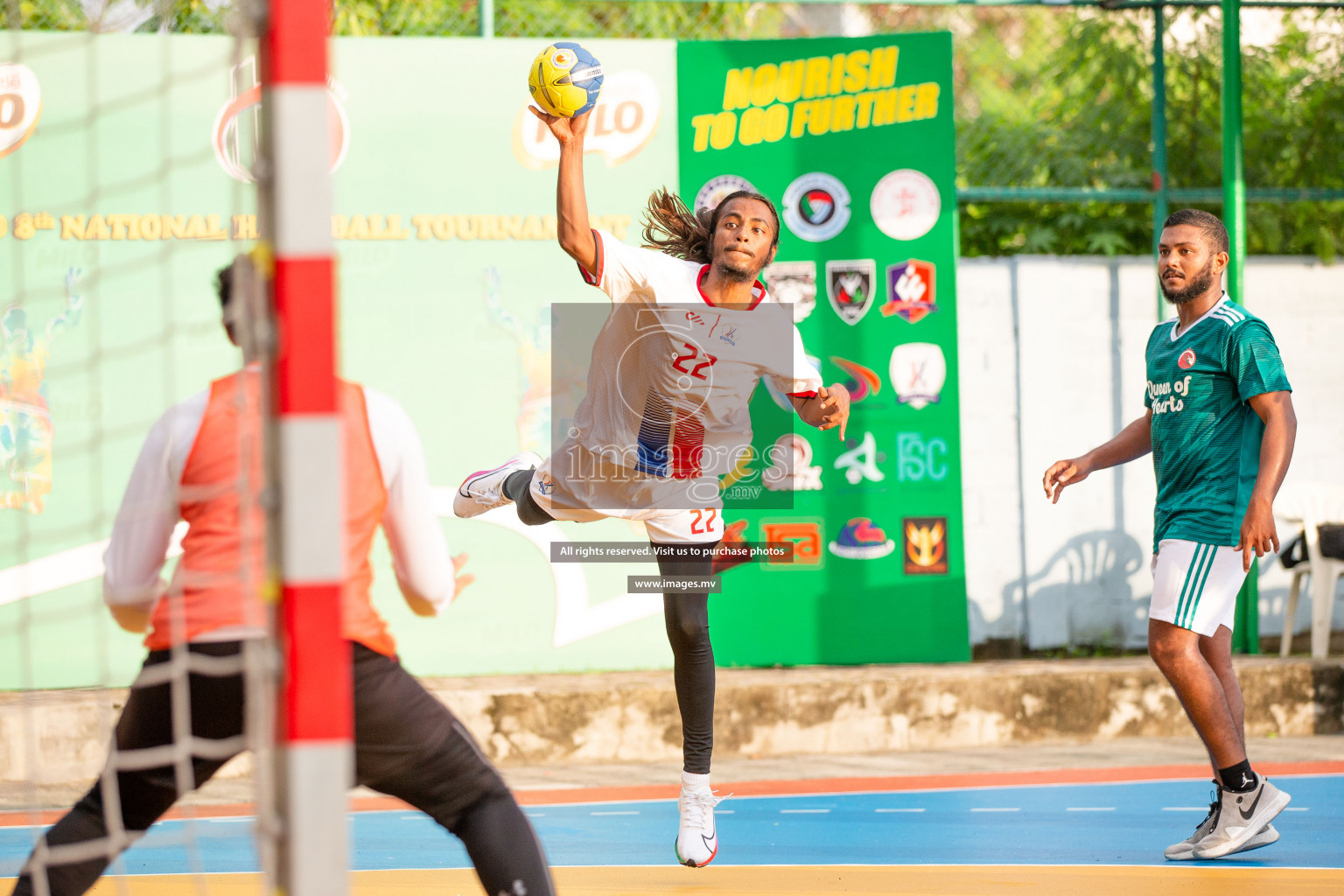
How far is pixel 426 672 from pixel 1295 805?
14.8 ft

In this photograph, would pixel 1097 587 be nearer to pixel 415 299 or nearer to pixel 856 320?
pixel 856 320

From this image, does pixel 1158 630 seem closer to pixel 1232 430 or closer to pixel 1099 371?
pixel 1232 430

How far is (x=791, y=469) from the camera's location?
26.8ft

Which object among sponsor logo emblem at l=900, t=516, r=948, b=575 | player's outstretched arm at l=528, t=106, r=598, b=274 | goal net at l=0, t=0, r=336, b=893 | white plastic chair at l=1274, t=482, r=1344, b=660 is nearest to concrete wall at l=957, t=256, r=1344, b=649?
white plastic chair at l=1274, t=482, r=1344, b=660

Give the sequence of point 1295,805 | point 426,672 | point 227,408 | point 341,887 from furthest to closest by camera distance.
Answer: point 426,672, point 1295,805, point 227,408, point 341,887

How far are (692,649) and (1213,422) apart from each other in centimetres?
206

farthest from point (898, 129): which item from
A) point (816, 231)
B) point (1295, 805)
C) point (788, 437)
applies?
point (1295, 805)

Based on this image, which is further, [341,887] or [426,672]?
[426,672]

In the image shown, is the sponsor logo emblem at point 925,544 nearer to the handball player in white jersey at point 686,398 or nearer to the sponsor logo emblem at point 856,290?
the sponsor logo emblem at point 856,290

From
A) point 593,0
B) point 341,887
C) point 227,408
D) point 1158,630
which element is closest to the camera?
point 341,887

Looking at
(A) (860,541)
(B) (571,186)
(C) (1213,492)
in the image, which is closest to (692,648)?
(B) (571,186)

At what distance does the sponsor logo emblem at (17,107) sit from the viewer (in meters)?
7.55

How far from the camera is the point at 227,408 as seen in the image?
2867 millimetres

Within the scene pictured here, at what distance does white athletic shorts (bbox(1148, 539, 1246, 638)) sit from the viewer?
193 inches
